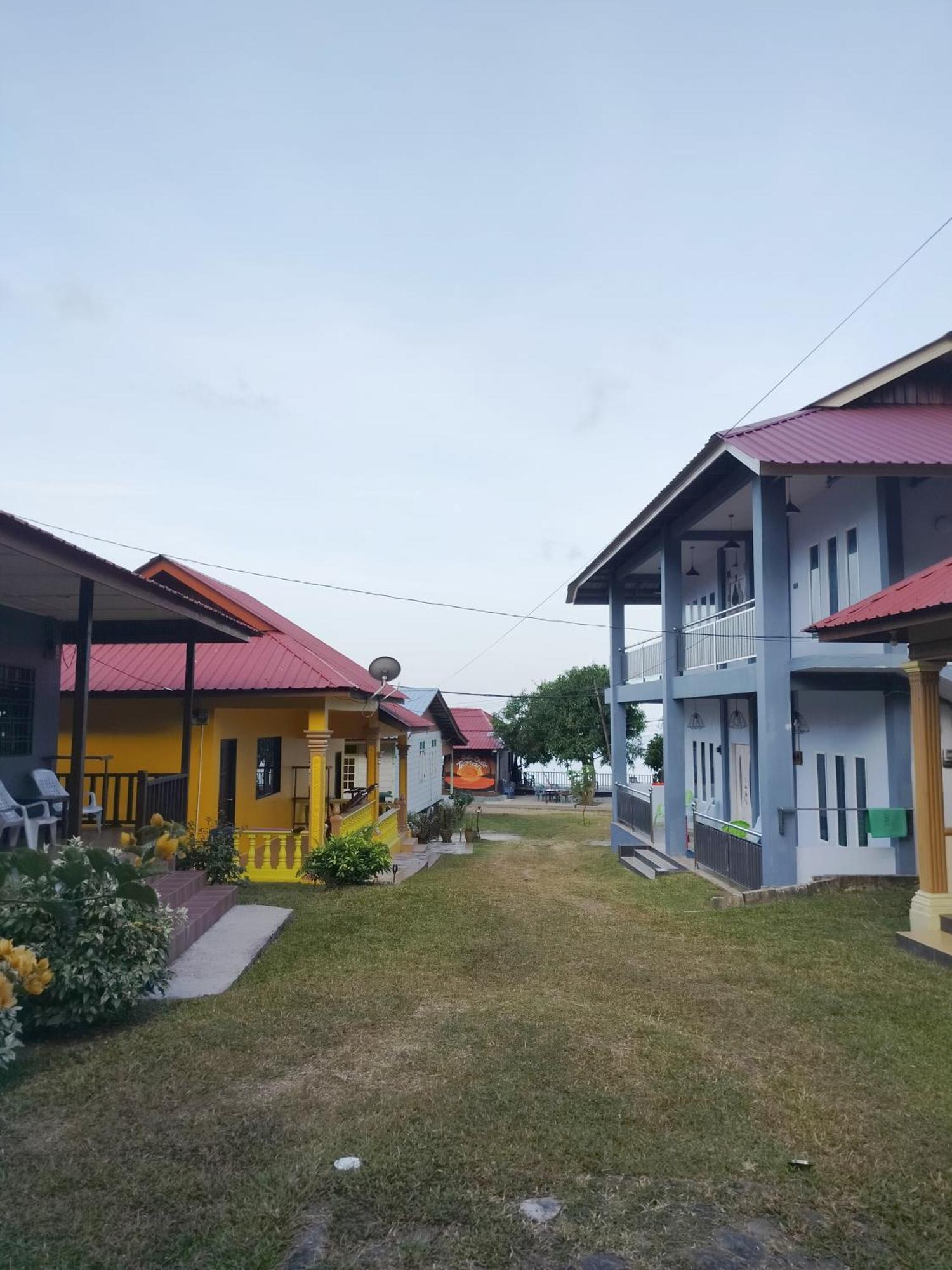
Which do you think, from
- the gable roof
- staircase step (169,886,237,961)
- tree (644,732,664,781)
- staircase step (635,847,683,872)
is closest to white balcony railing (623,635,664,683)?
staircase step (635,847,683,872)

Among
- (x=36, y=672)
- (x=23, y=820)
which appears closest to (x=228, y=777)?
(x=36, y=672)

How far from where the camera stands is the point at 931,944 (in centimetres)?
803

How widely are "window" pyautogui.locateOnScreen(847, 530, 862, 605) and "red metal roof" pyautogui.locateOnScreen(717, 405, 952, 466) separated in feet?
4.48

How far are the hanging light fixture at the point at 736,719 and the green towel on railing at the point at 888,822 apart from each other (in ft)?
18.7

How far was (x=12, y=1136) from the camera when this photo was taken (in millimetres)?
4164

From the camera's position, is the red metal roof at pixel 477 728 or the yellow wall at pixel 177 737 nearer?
the yellow wall at pixel 177 737

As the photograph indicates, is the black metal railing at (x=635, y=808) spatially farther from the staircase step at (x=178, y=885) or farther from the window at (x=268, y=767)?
the staircase step at (x=178, y=885)

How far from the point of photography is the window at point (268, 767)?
647 inches

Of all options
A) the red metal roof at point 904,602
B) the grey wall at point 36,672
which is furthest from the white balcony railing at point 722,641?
the grey wall at point 36,672

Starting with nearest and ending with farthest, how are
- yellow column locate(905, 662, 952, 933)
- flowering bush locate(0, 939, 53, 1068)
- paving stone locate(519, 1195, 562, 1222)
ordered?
paving stone locate(519, 1195, 562, 1222) < flowering bush locate(0, 939, 53, 1068) < yellow column locate(905, 662, 952, 933)

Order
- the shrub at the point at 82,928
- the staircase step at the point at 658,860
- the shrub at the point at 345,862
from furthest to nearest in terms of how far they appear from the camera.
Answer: the staircase step at the point at 658,860 < the shrub at the point at 345,862 < the shrub at the point at 82,928

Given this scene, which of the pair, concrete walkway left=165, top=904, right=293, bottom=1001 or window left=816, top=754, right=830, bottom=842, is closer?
concrete walkway left=165, top=904, right=293, bottom=1001

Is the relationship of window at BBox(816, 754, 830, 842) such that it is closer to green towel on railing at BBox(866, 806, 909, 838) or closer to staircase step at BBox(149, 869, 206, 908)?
green towel on railing at BBox(866, 806, 909, 838)

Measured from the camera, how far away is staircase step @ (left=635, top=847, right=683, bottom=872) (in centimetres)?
1475
